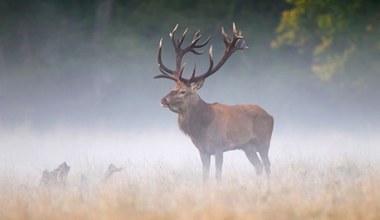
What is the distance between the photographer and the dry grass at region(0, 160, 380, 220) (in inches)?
390

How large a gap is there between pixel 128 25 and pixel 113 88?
1.83 meters

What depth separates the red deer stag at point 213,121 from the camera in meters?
13.6

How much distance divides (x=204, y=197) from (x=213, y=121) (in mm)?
2978

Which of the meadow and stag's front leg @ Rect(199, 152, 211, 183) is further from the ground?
stag's front leg @ Rect(199, 152, 211, 183)

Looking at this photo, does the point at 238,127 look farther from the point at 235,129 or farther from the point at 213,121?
the point at 213,121

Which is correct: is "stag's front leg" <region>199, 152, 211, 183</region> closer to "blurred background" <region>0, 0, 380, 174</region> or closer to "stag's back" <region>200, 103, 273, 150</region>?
"stag's back" <region>200, 103, 273, 150</region>

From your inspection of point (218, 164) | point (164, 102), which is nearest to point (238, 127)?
point (218, 164)

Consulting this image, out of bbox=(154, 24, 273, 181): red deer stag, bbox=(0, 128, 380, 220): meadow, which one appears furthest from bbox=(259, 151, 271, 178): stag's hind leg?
bbox=(0, 128, 380, 220): meadow

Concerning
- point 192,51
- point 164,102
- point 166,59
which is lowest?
point 164,102

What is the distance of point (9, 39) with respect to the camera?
36.7 meters

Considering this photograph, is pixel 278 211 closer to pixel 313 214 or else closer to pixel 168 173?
pixel 313 214

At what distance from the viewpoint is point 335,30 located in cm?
3047

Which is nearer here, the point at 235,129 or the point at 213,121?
the point at 213,121

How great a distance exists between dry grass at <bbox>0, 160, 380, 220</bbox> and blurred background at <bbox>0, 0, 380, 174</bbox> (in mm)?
16347
